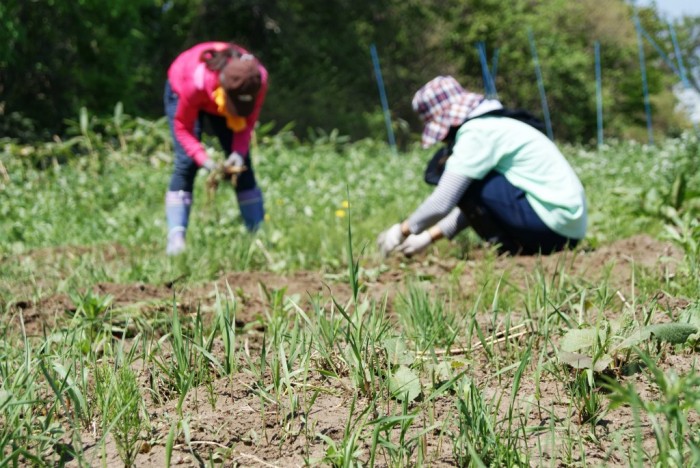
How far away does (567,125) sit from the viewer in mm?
28016

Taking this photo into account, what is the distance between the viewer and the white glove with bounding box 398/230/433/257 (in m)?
3.81

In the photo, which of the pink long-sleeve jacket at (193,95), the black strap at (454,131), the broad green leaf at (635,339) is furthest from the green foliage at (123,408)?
the pink long-sleeve jacket at (193,95)

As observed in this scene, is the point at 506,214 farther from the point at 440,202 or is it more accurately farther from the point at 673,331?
the point at 673,331

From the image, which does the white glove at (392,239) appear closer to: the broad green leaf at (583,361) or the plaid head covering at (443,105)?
the plaid head covering at (443,105)

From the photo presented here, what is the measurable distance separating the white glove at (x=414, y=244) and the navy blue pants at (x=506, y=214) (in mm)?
256

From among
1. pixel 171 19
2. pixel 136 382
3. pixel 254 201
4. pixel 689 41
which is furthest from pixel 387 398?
pixel 689 41

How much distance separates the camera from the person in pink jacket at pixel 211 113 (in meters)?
4.17

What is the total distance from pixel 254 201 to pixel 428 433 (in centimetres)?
330

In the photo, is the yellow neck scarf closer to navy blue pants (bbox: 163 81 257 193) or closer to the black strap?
navy blue pants (bbox: 163 81 257 193)

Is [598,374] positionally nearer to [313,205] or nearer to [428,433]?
[428,433]

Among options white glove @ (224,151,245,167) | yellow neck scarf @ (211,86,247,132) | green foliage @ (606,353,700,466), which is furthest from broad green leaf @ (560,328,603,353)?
white glove @ (224,151,245,167)

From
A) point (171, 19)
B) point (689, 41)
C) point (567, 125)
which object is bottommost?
point (567, 125)

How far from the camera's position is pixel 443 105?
3664 millimetres

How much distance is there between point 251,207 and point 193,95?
77 cm
